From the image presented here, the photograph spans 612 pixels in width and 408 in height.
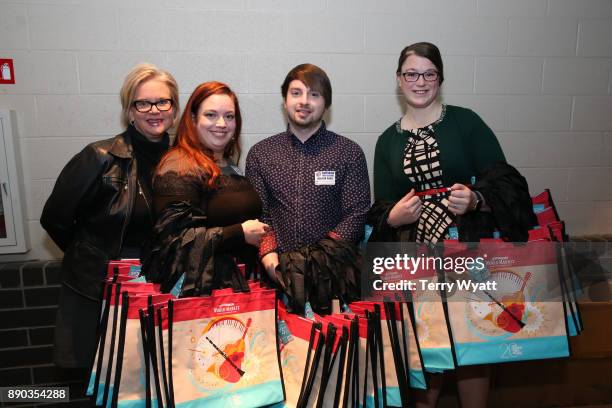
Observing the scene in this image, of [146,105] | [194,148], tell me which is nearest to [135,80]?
[146,105]

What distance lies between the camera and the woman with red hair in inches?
61.2

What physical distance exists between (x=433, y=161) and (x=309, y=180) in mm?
523

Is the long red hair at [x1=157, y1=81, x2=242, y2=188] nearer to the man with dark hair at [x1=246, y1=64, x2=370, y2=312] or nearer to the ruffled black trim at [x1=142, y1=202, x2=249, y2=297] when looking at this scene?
the ruffled black trim at [x1=142, y1=202, x2=249, y2=297]

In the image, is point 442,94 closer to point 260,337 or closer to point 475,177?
point 475,177

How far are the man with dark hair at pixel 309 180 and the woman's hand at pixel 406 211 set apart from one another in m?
0.12

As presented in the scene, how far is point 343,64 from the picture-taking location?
8.32 feet

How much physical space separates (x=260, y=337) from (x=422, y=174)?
938 mm

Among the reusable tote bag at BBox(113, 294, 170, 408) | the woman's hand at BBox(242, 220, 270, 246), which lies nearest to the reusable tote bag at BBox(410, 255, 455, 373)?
the woman's hand at BBox(242, 220, 270, 246)

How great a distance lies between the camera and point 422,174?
1874 mm

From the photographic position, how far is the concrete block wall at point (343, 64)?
233 cm

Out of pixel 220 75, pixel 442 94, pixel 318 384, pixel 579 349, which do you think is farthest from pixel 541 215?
pixel 220 75

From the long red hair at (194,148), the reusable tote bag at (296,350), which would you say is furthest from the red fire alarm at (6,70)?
the reusable tote bag at (296,350)

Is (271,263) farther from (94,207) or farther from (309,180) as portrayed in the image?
(94,207)

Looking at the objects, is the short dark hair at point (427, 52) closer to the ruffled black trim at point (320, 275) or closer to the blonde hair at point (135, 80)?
the ruffled black trim at point (320, 275)
